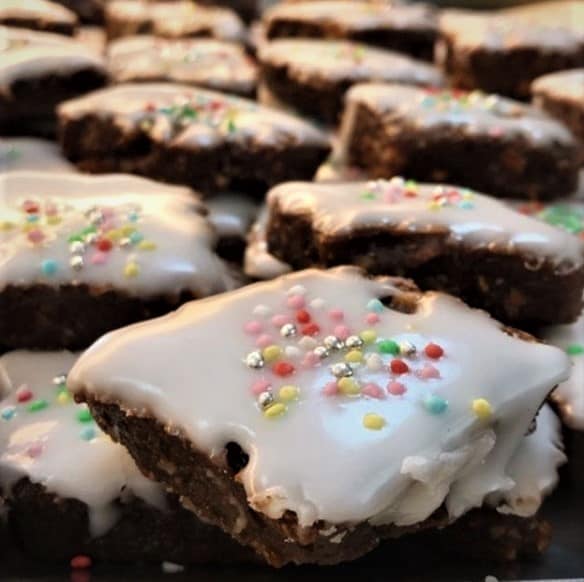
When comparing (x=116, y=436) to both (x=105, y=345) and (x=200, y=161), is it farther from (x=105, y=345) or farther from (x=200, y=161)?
(x=200, y=161)

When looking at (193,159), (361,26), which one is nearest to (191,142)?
(193,159)

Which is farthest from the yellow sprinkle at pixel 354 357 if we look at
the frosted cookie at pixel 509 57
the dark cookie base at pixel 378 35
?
the dark cookie base at pixel 378 35

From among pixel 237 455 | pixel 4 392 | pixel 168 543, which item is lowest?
pixel 168 543

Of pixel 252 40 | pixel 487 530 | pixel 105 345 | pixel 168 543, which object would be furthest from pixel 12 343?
pixel 252 40

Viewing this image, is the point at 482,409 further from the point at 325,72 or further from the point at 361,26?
the point at 361,26

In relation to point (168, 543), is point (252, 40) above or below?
above

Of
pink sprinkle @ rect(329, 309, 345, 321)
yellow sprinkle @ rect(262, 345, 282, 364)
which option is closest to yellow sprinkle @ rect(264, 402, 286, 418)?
yellow sprinkle @ rect(262, 345, 282, 364)

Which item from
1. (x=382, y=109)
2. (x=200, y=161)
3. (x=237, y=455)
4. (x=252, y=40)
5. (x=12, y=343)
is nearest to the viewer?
(x=237, y=455)
